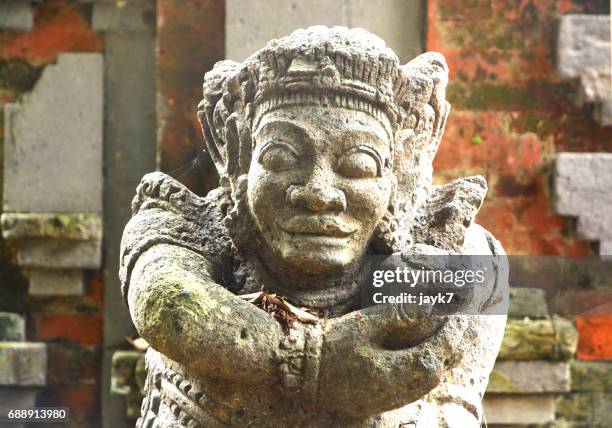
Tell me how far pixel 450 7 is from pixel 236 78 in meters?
1.91

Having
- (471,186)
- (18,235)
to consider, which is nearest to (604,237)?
(471,186)

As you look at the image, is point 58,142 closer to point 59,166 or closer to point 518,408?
point 59,166

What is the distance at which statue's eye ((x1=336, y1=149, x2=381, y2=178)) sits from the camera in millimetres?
2352

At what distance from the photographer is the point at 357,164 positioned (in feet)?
7.71

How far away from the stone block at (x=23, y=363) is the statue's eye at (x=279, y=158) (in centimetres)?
206

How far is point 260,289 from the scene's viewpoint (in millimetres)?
2518

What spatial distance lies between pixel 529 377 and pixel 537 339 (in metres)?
0.16

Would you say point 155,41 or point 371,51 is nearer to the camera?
point 371,51

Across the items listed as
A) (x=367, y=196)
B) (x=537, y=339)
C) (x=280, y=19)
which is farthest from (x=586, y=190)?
(x=367, y=196)

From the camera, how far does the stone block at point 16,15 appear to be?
432 cm

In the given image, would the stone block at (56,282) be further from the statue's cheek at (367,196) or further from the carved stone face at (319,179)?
the statue's cheek at (367,196)

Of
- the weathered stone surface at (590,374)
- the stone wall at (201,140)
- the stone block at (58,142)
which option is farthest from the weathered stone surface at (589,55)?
the stone block at (58,142)

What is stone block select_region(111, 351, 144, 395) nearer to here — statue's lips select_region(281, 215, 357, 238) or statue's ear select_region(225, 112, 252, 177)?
statue's ear select_region(225, 112, 252, 177)

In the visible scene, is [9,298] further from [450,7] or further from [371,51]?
[371,51]
